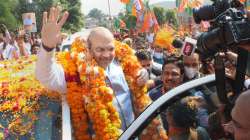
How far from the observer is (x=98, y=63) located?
4172 millimetres

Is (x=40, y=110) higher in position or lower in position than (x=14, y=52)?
higher

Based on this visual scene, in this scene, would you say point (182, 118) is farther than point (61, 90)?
No

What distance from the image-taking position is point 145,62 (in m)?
7.72

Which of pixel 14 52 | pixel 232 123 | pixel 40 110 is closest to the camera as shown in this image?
pixel 232 123

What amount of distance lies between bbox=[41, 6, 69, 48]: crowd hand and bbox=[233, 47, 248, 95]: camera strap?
5.57 ft

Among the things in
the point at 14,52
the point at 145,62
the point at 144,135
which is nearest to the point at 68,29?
the point at 14,52

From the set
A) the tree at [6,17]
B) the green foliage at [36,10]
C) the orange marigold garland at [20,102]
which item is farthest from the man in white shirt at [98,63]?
the green foliage at [36,10]

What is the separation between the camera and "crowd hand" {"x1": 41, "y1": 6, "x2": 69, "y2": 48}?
12.1 ft

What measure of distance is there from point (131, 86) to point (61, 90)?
0.64m

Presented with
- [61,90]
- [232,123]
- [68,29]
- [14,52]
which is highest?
[232,123]

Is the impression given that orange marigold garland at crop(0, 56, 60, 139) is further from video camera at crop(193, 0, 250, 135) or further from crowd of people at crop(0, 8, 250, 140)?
video camera at crop(193, 0, 250, 135)

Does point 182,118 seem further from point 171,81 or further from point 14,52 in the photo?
point 14,52

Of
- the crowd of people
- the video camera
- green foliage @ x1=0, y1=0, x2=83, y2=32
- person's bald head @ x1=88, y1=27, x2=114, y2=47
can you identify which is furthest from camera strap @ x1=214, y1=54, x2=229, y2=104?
green foliage @ x1=0, y1=0, x2=83, y2=32

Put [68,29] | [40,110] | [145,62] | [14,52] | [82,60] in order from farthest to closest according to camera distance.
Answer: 1. [68,29]
2. [14,52]
3. [145,62]
4. [82,60]
5. [40,110]
